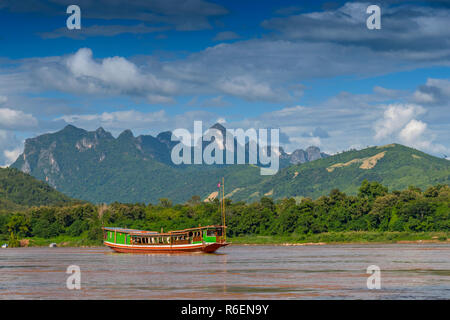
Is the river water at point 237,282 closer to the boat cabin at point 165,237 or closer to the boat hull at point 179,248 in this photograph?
the boat hull at point 179,248

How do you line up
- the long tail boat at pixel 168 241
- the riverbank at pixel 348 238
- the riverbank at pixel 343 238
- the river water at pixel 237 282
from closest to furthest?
the river water at pixel 237 282
the long tail boat at pixel 168 241
the riverbank at pixel 348 238
the riverbank at pixel 343 238

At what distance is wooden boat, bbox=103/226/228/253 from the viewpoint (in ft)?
410

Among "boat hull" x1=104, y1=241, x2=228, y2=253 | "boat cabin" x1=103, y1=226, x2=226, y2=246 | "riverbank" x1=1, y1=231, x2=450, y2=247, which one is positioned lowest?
"riverbank" x1=1, y1=231, x2=450, y2=247

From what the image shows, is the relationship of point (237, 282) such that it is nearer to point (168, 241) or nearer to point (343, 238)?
point (168, 241)

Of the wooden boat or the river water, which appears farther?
the wooden boat

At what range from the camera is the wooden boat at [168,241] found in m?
125

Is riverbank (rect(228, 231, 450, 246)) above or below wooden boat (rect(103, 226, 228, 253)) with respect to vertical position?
below

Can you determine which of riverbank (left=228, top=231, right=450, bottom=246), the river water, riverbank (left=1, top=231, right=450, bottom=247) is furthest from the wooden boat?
riverbank (left=228, top=231, right=450, bottom=246)

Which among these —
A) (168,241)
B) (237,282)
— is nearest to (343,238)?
(168,241)

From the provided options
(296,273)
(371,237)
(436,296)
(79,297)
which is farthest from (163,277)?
(371,237)

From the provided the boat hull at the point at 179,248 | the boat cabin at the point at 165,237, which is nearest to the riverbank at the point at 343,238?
the boat cabin at the point at 165,237

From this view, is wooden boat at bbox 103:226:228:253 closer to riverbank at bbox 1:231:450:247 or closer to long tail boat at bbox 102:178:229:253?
long tail boat at bbox 102:178:229:253

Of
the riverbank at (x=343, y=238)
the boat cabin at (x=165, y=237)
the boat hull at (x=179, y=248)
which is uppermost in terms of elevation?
the boat cabin at (x=165, y=237)
